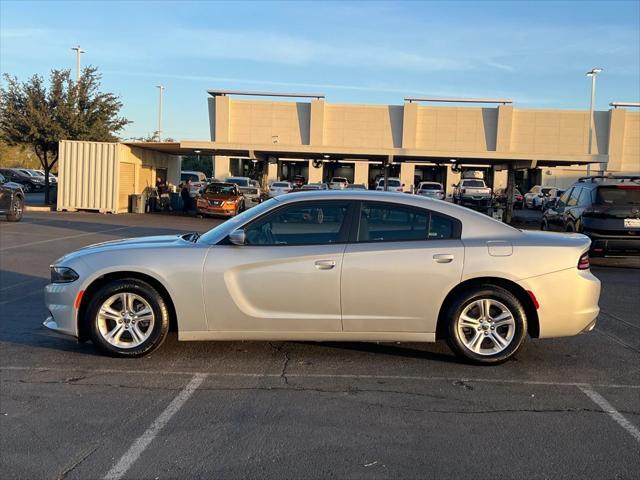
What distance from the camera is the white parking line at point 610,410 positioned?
14.8 feet

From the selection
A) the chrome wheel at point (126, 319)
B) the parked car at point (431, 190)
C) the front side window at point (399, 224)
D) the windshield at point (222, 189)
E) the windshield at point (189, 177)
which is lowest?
the chrome wheel at point (126, 319)

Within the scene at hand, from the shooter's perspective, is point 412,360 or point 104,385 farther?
point 412,360

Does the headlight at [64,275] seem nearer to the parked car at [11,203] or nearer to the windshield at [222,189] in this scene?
the parked car at [11,203]

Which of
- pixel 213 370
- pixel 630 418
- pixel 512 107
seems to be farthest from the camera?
pixel 512 107

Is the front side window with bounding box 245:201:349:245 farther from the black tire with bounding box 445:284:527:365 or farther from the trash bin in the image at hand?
the trash bin

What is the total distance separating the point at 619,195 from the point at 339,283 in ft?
31.1

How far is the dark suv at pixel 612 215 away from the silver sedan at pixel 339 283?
7.51 metres

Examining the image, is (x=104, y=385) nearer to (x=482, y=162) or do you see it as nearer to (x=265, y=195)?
(x=265, y=195)

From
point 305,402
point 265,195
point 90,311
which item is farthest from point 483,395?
point 265,195

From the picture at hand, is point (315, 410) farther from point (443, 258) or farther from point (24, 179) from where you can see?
point (24, 179)

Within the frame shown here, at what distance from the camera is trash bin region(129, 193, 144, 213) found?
94.5 ft

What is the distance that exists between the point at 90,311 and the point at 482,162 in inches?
1047

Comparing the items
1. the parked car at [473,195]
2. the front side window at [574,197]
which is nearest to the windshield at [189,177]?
the parked car at [473,195]

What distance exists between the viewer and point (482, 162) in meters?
30.2
